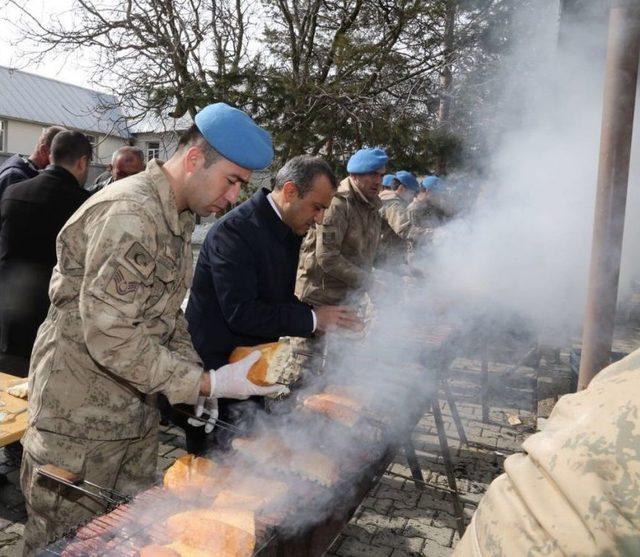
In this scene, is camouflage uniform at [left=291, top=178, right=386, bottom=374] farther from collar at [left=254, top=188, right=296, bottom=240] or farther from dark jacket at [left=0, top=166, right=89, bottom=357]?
dark jacket at [left=0, top=166, right=89, bottom=357]

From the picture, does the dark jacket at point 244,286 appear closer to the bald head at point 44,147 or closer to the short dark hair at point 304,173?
the short dark hair at point 304,173

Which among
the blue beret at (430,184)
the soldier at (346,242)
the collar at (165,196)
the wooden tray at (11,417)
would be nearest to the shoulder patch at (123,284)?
the collar at (165,196)

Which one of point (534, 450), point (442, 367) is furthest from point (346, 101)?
point (534, 450)

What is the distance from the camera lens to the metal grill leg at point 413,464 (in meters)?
3.69

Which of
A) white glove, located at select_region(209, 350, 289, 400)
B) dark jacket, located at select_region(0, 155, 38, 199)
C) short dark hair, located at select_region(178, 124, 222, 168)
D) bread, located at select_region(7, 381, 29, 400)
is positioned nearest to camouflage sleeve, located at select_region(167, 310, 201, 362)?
white glove, located at select_region(209, 350, 289, 400)

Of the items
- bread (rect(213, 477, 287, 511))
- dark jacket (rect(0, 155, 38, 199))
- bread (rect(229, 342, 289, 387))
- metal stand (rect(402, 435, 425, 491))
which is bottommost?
metal stand (rect(402, 435, 425, 491))

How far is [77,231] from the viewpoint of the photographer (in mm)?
2029

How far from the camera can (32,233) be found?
3791 millimetres

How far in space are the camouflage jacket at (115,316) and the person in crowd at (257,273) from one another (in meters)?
0.59

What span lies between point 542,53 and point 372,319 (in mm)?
4069

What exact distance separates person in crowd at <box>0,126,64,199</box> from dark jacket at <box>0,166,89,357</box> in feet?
2.74

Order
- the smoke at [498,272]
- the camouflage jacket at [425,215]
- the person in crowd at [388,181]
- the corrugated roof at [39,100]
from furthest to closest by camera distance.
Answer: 1. the corrugated roof at [39,100]
2. the person in crowd at [388,181]
3. the camouflage jacket at [425,215]
4. the smoke at [498,272]

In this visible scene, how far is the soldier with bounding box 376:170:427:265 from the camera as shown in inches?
268

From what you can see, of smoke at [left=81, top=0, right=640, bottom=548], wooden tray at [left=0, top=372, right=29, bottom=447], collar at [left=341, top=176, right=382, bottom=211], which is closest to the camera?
smoke at [left=81, top=0, right=640, bottom=548]
